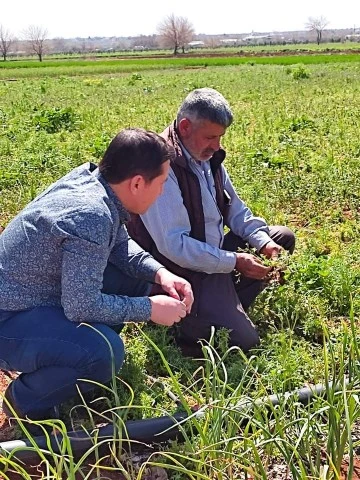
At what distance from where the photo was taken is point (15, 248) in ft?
7.66

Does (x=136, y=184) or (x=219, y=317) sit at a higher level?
(x=136, y=184)

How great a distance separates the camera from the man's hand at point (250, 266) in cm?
312

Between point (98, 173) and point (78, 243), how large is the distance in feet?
1.10

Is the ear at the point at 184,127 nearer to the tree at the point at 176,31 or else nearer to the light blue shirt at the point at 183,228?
the light blue shirt at the point at 183,228

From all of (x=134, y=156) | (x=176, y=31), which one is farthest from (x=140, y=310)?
(x=176, y=31)

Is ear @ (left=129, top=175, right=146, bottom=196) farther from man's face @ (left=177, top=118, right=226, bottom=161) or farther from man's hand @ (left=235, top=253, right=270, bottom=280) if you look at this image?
man's hand @ (left=235, top=253, right=270, bottom=280)

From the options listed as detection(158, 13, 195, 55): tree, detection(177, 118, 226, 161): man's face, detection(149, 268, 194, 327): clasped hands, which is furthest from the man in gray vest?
detection(158, 13, 195, 55): tree

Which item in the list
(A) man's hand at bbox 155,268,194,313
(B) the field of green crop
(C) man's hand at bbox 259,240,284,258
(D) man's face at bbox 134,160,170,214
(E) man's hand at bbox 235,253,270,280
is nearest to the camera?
(B) the field of green crop

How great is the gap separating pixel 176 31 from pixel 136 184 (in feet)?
337

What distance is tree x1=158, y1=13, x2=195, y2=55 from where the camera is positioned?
99.9 metres

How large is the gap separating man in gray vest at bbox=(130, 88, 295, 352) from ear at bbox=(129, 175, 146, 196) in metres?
0.65

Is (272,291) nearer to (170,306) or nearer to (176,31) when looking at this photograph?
(170,306)

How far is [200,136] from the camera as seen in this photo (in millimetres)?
3010

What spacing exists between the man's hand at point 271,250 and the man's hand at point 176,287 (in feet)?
2.71
